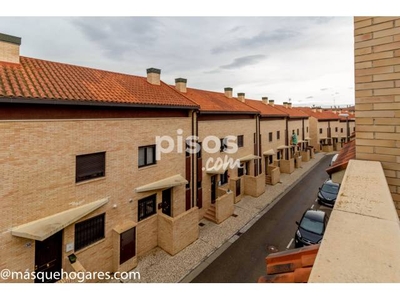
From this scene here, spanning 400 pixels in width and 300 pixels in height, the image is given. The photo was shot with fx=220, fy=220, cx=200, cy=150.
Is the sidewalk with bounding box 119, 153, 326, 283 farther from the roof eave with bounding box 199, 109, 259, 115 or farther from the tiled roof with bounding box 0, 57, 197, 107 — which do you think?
the tiled roof with bounding box 0, 57, 197, 107

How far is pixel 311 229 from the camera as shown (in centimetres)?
1132

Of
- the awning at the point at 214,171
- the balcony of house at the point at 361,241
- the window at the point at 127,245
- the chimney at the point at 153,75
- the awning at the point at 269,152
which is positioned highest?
the chimney at the point at 153,75

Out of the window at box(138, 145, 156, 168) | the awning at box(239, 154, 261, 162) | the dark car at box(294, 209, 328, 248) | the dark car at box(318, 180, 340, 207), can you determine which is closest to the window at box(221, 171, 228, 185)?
the awning at box(239, 154, 261, 162)

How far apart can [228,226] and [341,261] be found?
12397 millimetres

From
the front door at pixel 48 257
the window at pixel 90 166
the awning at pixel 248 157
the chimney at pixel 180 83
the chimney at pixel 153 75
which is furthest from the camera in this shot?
the awning at pixel 248 157

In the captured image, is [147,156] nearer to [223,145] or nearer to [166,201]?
[166,201]

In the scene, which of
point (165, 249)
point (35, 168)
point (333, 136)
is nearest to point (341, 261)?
point (35, 168)

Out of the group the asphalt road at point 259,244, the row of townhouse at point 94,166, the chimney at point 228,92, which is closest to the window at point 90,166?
the row of townhouse at point 94,166

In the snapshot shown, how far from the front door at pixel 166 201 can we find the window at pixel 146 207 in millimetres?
732

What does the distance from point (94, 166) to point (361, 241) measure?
9.01 meters

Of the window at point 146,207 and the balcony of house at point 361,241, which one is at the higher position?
the balcony of house at point 361,241

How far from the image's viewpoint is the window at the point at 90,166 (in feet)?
27.9

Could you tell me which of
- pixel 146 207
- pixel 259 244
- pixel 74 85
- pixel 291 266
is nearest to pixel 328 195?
pixel 259 244

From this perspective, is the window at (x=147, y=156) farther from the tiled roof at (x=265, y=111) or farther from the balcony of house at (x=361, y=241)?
the tiled roof at (x=265, y=111)
